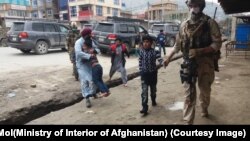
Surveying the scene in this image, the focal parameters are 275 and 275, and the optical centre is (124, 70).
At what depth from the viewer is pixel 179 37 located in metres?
4.32

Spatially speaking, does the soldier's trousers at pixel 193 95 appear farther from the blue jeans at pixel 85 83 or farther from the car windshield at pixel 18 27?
the car windshield at pixel 18 27

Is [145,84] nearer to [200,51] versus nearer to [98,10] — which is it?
[200,51]

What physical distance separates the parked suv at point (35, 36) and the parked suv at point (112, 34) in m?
2.47

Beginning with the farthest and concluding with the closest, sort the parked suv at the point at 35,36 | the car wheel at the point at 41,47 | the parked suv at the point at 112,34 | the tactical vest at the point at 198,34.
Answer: the car wheel at the point at 41,47, the parked suv at the point at 35,36, the parked suv at the point at 112,34, the tactical vest at the point at 198,34

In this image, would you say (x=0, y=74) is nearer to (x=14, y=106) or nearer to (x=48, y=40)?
(x=14, y=106)

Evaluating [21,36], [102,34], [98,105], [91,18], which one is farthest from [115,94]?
[91,18]

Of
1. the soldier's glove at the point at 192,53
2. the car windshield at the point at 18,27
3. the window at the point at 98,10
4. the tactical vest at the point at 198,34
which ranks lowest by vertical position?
the soldier's glove at the point at 192,53

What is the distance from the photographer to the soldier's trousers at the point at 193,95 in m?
4.11

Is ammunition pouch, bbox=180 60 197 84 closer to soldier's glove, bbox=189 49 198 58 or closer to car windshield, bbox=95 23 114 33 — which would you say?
soldier's glove, bbox=189 49 198 58

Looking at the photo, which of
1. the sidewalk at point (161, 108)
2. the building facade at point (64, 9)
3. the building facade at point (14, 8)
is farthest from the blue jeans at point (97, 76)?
the building facade at point (14, 8)

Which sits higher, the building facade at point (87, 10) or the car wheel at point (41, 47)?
the building facade at point (87, 10)

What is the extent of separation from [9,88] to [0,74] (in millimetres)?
2058

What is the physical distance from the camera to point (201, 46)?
162 inches

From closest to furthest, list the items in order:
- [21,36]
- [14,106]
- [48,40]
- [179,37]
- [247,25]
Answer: [179,37] < [14,106] < [21,36] < [48,40] < [247,25]
